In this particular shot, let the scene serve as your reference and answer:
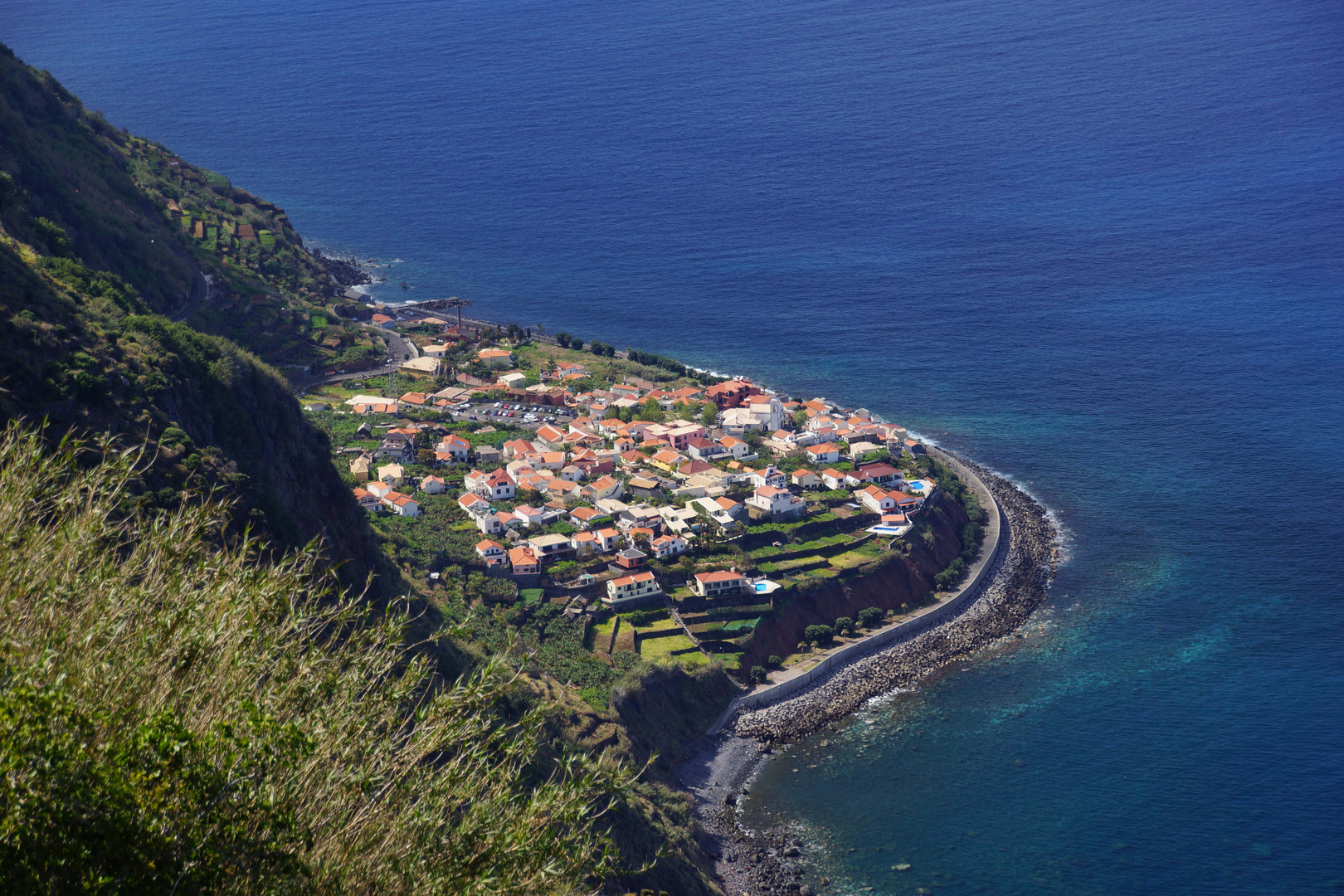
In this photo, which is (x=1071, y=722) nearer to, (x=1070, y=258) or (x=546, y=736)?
(x=546, y=736)

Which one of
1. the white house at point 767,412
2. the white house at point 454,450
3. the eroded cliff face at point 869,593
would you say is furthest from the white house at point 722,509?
the white house at point 454,450

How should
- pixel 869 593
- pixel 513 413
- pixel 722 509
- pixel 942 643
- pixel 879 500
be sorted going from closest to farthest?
pixel 942 643 < pixel 869 593 < pixel 722 509 < pixel 879 500 < pixel 513 413

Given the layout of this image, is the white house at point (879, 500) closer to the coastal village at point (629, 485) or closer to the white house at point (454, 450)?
the coastal village at point (629, 485)

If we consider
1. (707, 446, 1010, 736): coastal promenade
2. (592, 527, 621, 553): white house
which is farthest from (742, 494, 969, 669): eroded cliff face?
(592, 527, 621, 553): white house

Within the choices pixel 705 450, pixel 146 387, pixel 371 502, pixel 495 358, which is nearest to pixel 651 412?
pixel 705 450

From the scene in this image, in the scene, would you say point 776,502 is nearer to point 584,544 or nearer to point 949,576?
point 949,576

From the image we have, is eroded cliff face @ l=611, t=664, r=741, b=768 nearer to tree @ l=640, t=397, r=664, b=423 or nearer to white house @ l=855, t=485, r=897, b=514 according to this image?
white house @ l=855, t=485, r=897, b=514
